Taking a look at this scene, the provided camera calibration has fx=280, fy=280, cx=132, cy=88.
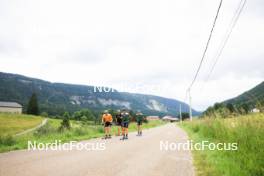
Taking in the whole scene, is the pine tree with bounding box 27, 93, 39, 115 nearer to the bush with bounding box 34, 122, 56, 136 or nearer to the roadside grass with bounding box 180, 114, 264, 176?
the bush with bounding box 34, 122, 56, 136

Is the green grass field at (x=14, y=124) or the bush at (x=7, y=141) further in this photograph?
the green grass field at (x=14, y=124)

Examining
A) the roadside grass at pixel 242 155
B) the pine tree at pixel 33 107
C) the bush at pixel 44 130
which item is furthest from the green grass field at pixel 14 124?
the roadside grass at pixel 242 155

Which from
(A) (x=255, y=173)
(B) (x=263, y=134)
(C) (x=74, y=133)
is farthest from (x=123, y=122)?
Answer: (A) (x=255, y=173)

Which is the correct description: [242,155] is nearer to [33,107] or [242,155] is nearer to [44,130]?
[44,130]

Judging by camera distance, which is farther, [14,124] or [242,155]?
[14,124]

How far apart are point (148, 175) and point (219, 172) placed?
155 centimetres

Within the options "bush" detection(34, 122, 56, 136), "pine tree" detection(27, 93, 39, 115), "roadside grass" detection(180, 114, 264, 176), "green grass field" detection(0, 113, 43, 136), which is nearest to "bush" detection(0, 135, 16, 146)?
"bush" detection(34, 122, 56, 136)

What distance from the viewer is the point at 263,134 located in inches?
279

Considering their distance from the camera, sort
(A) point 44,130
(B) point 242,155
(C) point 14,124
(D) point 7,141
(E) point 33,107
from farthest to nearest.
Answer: (E) point 33,107, (C) point 14,124, (A) point 44,130, (D) point 7,141, (B) point 242,155

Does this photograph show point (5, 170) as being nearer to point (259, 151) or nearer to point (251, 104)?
point (259, 151)

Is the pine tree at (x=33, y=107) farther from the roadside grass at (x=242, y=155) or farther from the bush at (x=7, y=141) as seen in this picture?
the roadside grass at (x=242, y=155)

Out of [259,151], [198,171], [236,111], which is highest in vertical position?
[236,111]

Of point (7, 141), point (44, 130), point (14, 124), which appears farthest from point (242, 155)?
point (14, 124)

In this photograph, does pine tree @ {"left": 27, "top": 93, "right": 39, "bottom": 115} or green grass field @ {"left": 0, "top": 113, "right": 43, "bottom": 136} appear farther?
pine tree @ {"left": 27, "top": 93, "right": 39, "bottom": 115}
